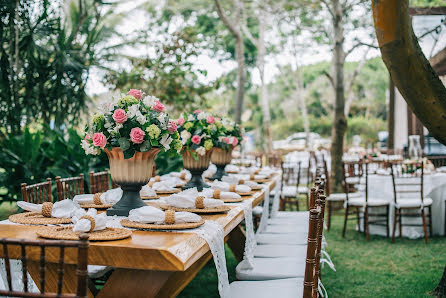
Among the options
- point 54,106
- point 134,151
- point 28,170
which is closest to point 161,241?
point 134,151

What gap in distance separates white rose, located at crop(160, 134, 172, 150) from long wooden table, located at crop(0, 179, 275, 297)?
46 centimetres

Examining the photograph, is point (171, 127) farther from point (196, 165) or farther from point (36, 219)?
point (196, 165)

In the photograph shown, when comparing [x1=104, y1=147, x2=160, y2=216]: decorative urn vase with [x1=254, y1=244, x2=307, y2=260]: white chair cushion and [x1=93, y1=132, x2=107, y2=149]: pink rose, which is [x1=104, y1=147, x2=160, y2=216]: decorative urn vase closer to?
[x1=93, y1=132, x2=107, y2=149]: pink rose

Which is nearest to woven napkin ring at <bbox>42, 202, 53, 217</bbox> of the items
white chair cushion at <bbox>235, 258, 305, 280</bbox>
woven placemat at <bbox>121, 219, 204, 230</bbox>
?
woven placemat at <bbox>121, 219, 204, 230</bbox>

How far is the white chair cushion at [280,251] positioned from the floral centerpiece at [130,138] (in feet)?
3.67

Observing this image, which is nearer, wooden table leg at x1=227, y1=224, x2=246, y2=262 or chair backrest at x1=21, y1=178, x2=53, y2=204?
chair backrest at x1=21, y1=178, x2=53, y2=204

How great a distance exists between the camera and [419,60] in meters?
3.01

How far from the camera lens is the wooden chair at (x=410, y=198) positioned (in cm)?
557

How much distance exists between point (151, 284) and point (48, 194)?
4.38ft

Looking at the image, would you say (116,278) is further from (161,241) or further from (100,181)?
(100,181)

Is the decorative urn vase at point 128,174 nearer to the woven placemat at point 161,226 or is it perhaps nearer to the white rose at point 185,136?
the woven placemat at point 161,226

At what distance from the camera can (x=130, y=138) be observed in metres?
2.42

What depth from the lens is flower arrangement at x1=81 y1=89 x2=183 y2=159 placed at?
239 cm

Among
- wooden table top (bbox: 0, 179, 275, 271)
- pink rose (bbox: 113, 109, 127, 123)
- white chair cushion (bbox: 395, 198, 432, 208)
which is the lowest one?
white chair cushion (bbox: 395, 198, 432, 208)
